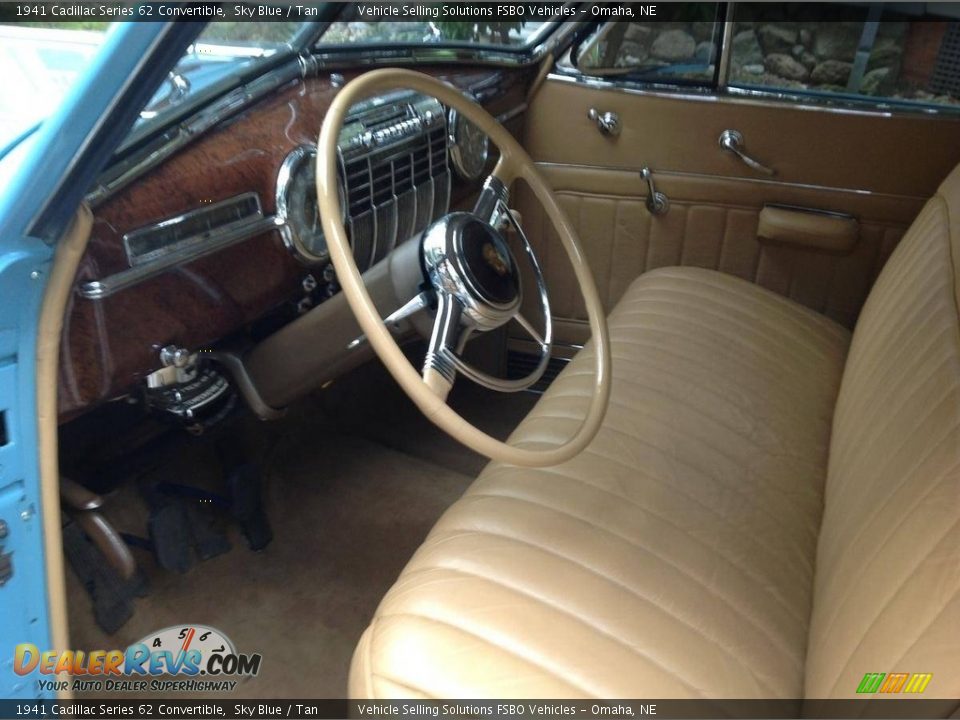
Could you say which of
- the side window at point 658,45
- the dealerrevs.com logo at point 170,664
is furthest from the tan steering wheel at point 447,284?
the side window at point 658,45

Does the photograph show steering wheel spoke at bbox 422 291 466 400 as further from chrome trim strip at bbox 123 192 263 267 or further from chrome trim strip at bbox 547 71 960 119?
chrome trim strip at bbox 547 71 960 119

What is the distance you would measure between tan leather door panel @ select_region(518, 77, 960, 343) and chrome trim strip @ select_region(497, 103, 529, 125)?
3 centimetres

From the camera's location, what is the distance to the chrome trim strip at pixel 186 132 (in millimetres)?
1132

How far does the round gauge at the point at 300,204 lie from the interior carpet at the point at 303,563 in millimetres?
672

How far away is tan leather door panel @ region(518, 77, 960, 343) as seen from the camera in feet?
6.40

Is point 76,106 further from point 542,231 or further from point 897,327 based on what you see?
point 542,231

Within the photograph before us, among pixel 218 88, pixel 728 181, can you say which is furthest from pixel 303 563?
pixel 728 181

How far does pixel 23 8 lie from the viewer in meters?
1.17

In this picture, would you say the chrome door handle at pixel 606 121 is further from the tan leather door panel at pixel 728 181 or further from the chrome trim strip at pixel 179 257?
the chrome trim strip at pixel 179 257

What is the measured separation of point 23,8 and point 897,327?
1481 millimetres

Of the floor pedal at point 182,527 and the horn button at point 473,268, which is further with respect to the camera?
the floor pedal at point 182,527

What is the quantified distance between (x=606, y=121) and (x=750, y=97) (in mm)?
371

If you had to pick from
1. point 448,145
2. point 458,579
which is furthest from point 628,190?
point 458,579

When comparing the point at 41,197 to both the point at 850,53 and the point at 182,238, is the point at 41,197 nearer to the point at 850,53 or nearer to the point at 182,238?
the point at 182,238
